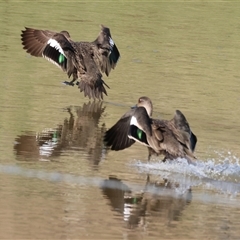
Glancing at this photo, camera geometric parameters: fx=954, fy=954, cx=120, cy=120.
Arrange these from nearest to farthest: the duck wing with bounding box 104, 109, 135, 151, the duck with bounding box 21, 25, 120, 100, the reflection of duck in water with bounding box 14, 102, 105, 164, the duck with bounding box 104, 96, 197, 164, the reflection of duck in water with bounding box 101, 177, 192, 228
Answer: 1. the reflection of duck in water with bounding box 101, 177, 192, 228
2. the duck with bounding box 104, 96, 197, 164
3. the duck wing with bounding box 104, 109, 135, 151
4. the reflection of duck in water with bounding box 14, 102, 105, 164
5. the duck with bounding box 21, 25, 120, 100

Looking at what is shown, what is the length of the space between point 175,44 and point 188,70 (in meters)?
2.92

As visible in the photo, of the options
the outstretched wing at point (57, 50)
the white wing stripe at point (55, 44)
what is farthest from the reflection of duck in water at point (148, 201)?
the white wing stripe at point (55, 44)

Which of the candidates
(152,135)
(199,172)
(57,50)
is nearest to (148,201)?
(199,172)

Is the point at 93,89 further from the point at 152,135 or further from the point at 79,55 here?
the point at 152,135

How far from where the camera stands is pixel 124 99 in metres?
14.9

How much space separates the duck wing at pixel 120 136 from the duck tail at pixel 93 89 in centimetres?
352

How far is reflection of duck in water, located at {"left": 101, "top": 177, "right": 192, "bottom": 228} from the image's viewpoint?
8.91 m

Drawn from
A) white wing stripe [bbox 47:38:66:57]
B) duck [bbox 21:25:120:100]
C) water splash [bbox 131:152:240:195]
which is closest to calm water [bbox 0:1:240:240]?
water splash [bbox 131:152:240:195]

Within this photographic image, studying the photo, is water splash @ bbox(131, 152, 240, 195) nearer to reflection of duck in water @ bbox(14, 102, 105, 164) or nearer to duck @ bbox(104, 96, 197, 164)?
duck @ bbox(104, 96, 197, 164)

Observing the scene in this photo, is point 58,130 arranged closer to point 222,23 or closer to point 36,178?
point 36,178

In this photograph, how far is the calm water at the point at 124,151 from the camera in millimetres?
8711

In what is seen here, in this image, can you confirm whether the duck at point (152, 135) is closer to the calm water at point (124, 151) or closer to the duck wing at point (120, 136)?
the duck wing at point (120, 136)

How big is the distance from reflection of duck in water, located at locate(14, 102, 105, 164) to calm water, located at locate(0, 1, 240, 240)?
1cm

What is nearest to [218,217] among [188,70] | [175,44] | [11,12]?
[188,70]
